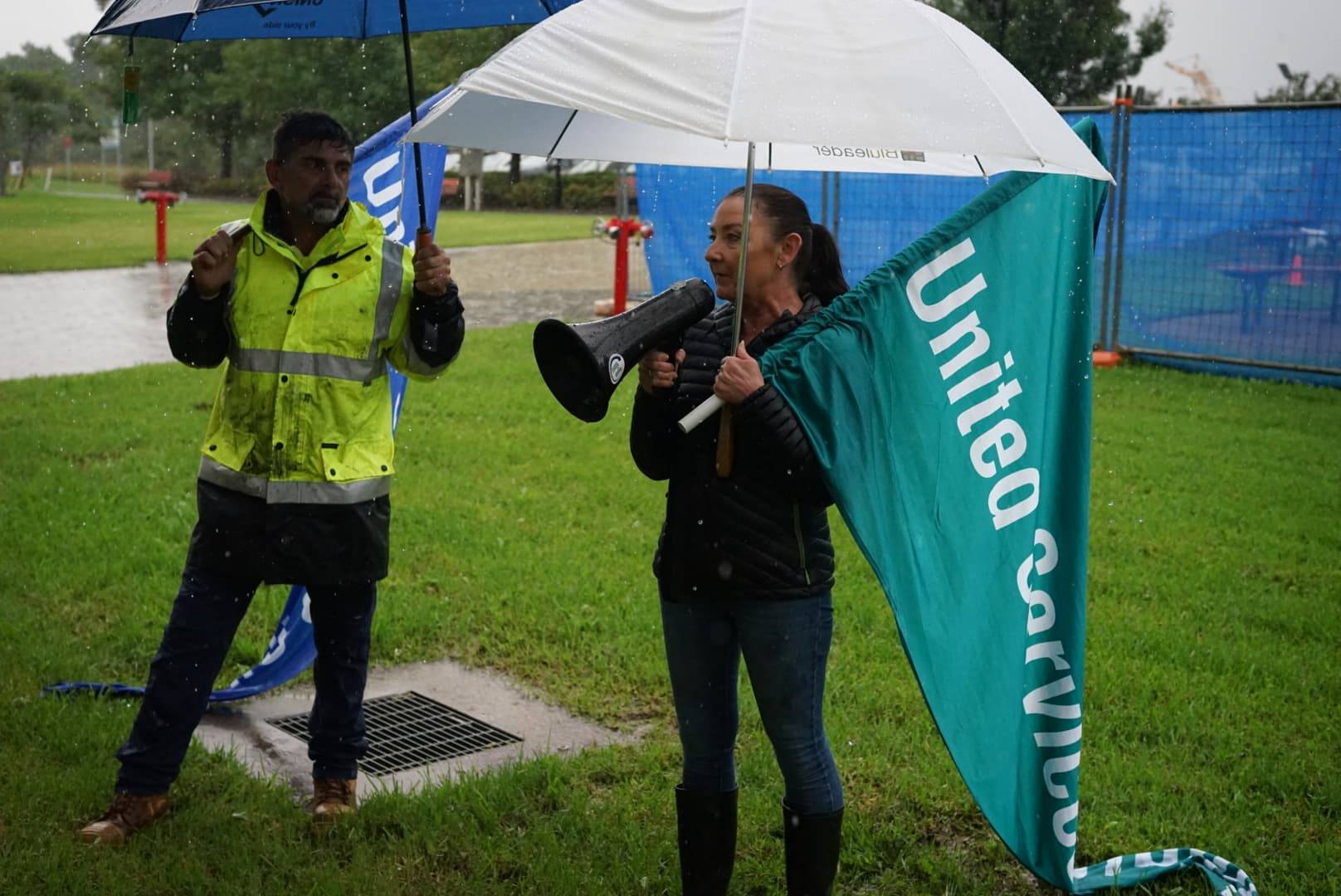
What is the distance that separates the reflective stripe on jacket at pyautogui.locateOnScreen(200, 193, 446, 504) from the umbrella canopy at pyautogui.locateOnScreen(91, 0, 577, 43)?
0.87 meters

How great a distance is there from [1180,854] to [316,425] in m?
2.78

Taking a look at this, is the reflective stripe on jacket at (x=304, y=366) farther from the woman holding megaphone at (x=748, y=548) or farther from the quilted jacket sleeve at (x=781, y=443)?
the quilted jacket sleeve at (x=781, y=443)

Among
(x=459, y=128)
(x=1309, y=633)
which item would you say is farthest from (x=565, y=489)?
(x=459, y=128)

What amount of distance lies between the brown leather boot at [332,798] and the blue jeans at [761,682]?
1270mm

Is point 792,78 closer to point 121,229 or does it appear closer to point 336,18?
point 336,18

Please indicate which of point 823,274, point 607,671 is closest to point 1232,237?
point 607,671

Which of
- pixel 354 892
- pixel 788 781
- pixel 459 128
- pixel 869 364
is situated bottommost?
pixel 354 892

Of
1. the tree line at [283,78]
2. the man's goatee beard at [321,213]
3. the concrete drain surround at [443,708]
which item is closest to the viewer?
the man's goatee beard at [321,213]

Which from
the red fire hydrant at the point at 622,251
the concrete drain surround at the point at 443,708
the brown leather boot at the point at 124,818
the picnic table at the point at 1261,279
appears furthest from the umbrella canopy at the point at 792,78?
the red fire hydrant at the point at 622,251

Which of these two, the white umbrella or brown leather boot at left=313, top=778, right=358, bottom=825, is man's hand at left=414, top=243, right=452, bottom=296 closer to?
the white umbrella

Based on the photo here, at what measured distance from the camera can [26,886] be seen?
3.72m

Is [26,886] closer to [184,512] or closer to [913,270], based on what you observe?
[913,270]

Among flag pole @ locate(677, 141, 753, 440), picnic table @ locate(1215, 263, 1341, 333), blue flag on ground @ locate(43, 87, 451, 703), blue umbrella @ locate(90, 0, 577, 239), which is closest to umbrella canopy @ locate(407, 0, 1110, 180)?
flag pole @ locate(677, 141, 753, 440)

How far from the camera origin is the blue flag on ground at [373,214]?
5020 mm
